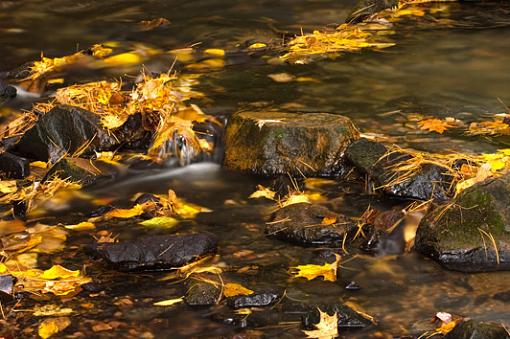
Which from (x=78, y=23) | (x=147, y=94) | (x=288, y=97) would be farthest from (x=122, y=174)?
(x=78, y=23)

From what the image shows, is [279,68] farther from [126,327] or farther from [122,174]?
[126,327]

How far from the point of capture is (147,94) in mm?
7465

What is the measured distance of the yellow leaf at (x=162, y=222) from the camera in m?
5.51

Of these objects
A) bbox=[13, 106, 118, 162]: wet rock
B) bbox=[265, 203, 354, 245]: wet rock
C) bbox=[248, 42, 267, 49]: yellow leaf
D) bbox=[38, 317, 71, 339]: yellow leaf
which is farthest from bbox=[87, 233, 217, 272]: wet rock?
bbox=[248, 42, 267, 49]: yellow leaf

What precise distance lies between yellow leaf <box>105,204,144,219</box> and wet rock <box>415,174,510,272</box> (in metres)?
1.69

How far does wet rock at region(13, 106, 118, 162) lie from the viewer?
6711 millimetres

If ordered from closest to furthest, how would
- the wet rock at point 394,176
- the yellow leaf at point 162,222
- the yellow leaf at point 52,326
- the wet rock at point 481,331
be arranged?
1. the wet rock at point 481,331
2. the yellow leaf at point 52,326
3. the yellow leaf at point 162,222
4. the wet rock at point 394,176

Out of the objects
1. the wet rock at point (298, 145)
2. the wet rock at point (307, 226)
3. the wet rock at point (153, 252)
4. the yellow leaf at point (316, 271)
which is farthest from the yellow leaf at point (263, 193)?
the yellow leaf at point (316, 271)

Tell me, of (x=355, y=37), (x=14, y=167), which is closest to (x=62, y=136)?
(x=14, y=167)

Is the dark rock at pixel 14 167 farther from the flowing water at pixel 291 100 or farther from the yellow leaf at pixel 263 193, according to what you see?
the yellow leaf at pixel 263 193

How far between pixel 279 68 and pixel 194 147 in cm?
185

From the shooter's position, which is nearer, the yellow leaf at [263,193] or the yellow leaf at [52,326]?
the yellow leaf at [52,326]

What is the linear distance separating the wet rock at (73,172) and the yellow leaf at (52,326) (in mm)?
1959

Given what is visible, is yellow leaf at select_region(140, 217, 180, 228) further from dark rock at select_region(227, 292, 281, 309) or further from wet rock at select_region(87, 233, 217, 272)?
dark rock at select_region(227, 292, 281, 309)
